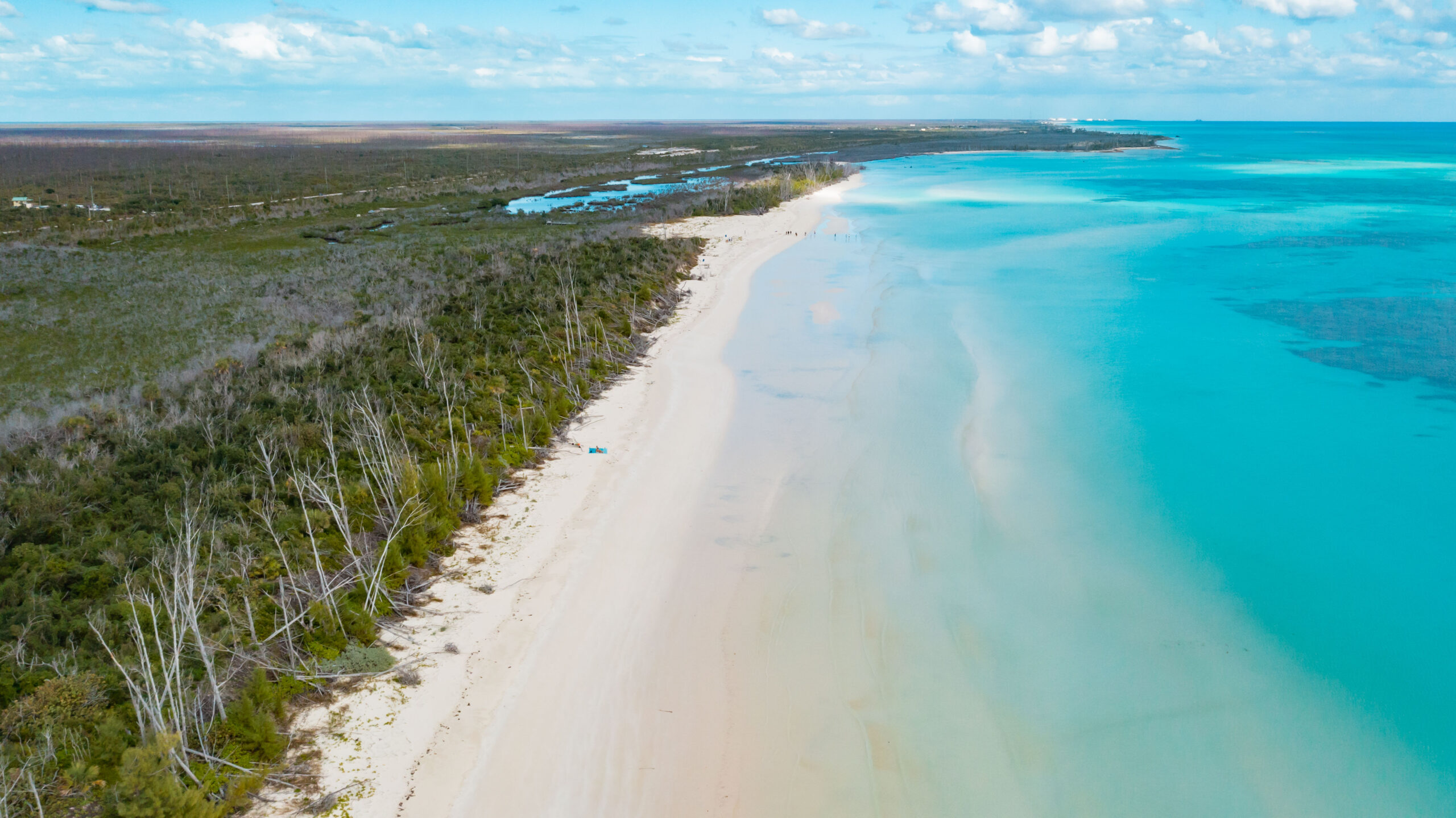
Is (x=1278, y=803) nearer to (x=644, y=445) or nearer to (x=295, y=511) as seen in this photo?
(x=644, y=445)

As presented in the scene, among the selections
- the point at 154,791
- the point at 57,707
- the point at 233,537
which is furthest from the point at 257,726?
the point at 233,537

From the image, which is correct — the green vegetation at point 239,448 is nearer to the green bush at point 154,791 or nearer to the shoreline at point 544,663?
the green bush at point 154,791

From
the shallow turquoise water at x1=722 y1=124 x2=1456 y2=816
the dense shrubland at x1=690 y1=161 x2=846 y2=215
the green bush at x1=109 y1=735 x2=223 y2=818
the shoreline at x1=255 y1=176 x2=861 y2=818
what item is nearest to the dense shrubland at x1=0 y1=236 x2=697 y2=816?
→ the green bush at x1=109 y1=735 x2=223 y2=818

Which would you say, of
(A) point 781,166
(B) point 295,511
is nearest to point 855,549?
(B) point 295,511

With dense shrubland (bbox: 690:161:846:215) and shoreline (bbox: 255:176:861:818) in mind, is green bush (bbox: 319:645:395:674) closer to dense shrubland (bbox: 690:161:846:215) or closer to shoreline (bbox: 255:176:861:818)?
shoreline (bbox: 255:176:861:818)

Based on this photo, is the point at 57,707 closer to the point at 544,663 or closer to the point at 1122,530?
the point at 544,663

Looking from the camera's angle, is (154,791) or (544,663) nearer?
(154,791)

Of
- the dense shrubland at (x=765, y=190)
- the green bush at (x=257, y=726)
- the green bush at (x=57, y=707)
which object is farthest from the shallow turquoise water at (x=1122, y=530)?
the dense shrubland at (x=765, y=190)
